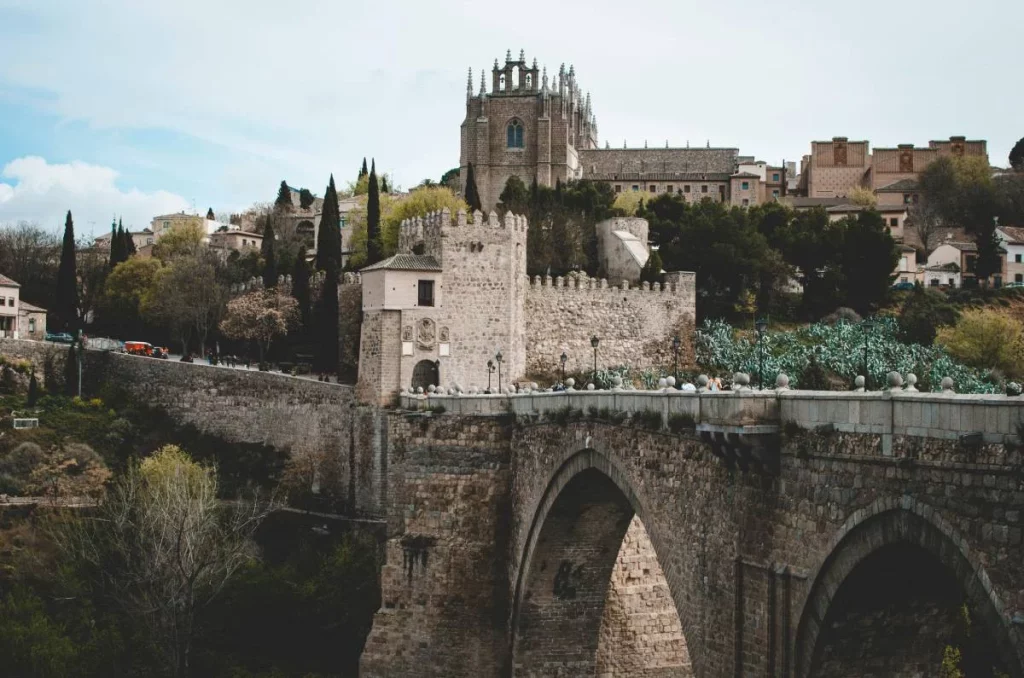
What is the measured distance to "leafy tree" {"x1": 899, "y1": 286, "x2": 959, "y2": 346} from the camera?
45188mm

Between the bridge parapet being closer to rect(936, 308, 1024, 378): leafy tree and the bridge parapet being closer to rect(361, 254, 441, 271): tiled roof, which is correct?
rect(361, 254, 441, 271): tiled roof

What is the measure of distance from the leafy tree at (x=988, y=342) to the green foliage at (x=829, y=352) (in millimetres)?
608

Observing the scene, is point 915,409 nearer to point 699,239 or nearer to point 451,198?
point 699,239

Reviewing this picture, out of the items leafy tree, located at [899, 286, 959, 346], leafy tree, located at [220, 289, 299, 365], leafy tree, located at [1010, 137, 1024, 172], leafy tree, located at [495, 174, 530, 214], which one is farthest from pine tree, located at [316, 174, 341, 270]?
leafy tree, located at [1010, 137, 1024, 172]

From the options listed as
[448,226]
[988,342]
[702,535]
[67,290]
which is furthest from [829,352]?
[67,290]

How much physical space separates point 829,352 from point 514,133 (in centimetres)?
2780

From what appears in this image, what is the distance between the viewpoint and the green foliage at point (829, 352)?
4134cm

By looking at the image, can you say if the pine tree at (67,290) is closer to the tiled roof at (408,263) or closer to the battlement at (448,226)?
the battlement at (448,226)

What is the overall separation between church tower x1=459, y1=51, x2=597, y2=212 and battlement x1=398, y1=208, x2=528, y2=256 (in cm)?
2976

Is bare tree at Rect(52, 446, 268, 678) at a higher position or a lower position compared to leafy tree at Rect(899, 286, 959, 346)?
lower

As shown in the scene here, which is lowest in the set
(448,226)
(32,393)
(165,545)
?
(165,545)

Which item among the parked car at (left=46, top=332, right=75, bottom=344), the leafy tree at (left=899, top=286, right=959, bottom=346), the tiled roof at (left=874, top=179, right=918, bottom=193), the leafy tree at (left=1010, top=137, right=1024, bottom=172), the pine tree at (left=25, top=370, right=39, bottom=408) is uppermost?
the leafy tree at (left=1010, top=137, right=1024, bottom=172)

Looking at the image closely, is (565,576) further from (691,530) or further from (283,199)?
(283,199)

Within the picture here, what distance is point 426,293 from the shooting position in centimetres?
3278
